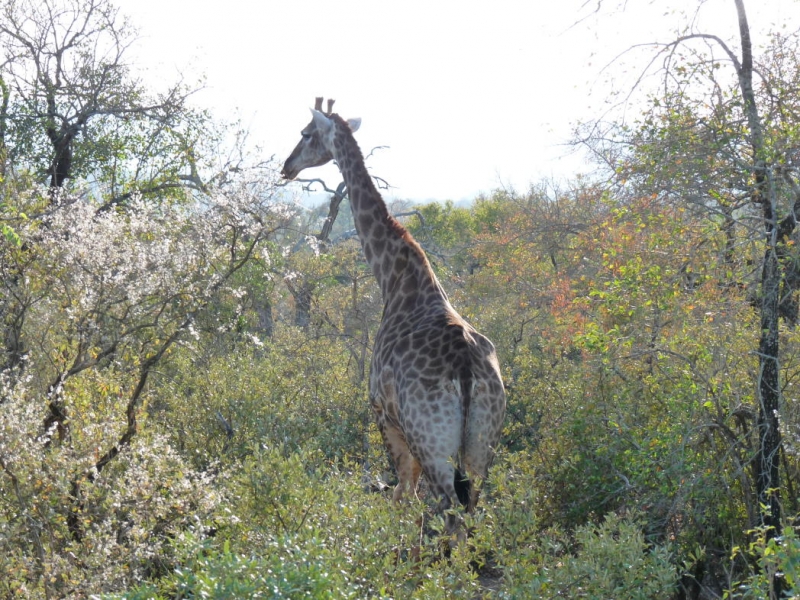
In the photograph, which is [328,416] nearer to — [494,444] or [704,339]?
[494,444]

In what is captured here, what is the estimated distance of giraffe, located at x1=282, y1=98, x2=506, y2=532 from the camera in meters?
5.01

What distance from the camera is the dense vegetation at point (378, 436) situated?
3559 millimetres

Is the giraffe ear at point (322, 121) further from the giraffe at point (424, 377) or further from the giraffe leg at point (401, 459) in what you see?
the giraffe leg at point (401, 459)

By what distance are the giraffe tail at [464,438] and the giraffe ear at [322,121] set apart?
3.22 meters

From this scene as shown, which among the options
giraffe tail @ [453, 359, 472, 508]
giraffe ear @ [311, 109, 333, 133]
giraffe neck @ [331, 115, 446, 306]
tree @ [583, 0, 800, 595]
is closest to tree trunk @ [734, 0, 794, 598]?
tree @ [583, 0, 800, 595]

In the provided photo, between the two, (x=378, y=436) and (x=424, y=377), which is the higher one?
(x=424, y=377)

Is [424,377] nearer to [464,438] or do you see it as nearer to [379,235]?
[464,438]

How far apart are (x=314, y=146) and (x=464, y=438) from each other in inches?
144

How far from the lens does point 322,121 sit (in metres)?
7.39

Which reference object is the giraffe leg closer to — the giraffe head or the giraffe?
the giraffe

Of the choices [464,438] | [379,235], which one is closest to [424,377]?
[464,438]

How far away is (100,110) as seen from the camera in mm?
12586

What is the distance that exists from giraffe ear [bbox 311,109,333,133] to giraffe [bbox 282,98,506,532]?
0.57 m

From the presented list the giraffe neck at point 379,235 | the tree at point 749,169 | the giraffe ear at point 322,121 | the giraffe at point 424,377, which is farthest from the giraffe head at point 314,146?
the tree at point 749,169
